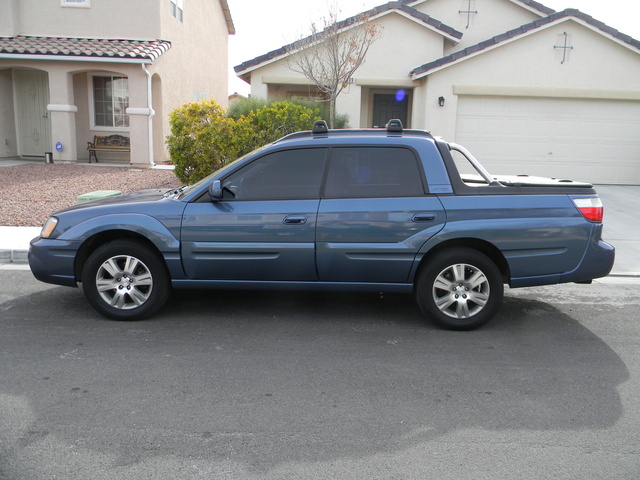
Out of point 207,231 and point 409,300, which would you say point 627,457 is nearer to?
point 409,300

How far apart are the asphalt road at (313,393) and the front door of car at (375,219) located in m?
0.60

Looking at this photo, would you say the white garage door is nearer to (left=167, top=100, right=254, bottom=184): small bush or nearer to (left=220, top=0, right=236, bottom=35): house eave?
(left=167, top=100, right=254, bottom=184): small bush

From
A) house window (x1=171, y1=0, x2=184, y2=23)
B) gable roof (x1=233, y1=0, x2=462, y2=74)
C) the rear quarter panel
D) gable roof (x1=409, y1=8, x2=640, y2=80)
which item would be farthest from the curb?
house window (x1=171, y1=0, x2=184, y2=23)

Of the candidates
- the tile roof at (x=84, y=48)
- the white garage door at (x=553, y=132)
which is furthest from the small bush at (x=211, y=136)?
the tile roof at (x=84, y=48)

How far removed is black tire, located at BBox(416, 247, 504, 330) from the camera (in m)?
5.18

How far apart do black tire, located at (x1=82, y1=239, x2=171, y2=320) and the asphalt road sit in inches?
6.1

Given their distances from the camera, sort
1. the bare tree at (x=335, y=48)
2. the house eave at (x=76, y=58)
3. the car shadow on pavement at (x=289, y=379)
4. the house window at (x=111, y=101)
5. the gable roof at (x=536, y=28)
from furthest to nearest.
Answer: the house window at (x=111, y=101) < the house eave at (x=76, y=58) < the gable roof at (x=536, y=28) < the bare tree at (x=335, y=48) < the car shadow on pavement at (x=289, y=379)

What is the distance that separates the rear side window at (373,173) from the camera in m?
5.27

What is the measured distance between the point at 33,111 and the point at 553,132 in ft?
50.7

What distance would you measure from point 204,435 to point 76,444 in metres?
0.71

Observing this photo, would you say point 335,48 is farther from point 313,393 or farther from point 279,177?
point 313,393

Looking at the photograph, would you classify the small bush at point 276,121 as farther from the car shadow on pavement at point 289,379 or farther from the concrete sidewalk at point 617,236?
the car shadow on pavement at point 289,379

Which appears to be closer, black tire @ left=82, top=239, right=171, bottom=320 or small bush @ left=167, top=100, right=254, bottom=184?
black tire @ left=82, top=239, right=171, bottom=320

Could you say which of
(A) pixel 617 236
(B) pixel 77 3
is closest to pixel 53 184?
(B) pixel 77 3
